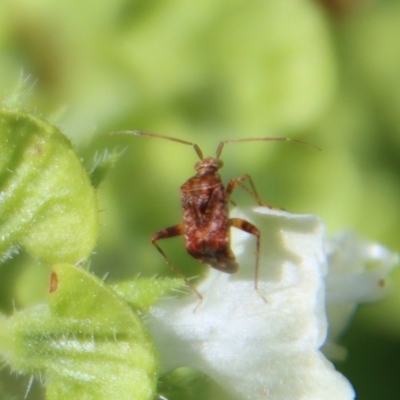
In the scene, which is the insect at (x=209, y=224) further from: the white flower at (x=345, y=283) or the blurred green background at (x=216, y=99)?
the blurred green background at (x=216, y=99)

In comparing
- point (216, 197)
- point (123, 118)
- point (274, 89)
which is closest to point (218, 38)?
point (274, 89)

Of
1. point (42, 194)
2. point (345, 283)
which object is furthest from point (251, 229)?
point (42, 194)

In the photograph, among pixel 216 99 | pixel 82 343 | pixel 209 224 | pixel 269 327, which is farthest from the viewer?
pixel 216 99

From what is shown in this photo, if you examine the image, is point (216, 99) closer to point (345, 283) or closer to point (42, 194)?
point (345, 283)

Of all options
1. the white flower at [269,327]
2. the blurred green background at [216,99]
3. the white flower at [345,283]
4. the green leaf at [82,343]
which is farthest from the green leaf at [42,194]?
the blurred green background at [216,99]

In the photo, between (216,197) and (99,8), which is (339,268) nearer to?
(216,197)

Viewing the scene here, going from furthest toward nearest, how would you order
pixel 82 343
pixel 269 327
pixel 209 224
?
pixel 209 224
pixel 269 327
pixel 82 343
